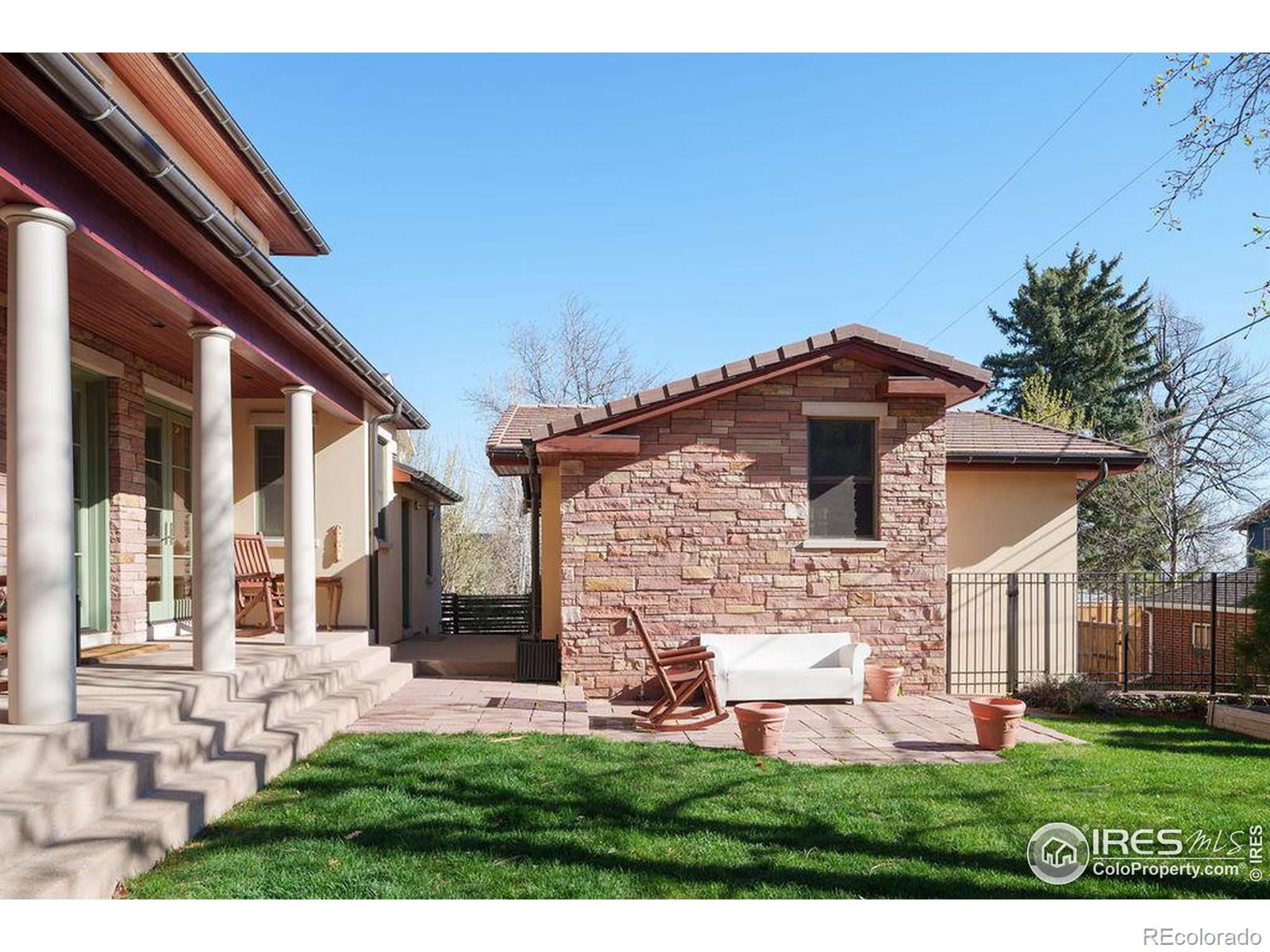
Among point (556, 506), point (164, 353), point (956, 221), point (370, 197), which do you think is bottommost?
point (556, 506)

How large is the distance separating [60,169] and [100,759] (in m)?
3.16

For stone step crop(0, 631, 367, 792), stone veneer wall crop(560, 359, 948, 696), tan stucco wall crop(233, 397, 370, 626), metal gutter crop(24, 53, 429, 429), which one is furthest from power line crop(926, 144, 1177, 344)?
tan stucco wall crop(233, 397, 370, 626)

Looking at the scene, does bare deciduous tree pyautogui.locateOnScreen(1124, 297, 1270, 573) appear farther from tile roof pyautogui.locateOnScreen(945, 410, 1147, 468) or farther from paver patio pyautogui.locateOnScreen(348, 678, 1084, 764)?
paver patio pyautogui.locateOnScreen(348, 678, 1084, 764)

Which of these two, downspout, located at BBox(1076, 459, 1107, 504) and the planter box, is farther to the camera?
downspout, located at BBox(1076, 459, 1107, 504)

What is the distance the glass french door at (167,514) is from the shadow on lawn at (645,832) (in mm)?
4902

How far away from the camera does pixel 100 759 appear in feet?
14.7

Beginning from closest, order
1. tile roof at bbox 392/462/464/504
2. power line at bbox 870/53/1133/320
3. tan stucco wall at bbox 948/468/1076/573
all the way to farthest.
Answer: power line at bbox 870/53/1133/320, tan stucco wall at bbox 948/468/1076/573, tile roof at bbox 392/462/464/504

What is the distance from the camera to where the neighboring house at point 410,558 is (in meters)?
12.7

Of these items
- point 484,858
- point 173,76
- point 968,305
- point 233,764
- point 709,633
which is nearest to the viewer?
point 484,858

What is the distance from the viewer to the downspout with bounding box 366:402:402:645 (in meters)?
11.3

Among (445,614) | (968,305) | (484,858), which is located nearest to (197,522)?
(484,858)

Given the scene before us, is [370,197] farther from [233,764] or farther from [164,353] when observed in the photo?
[233,764]

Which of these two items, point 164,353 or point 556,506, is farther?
point 556,506

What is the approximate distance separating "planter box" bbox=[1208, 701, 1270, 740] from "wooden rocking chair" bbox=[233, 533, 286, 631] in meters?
10.4
